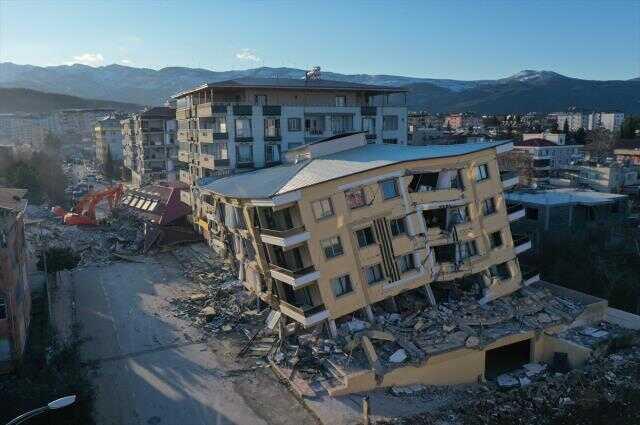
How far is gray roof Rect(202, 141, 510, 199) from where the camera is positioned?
24609 millimetres

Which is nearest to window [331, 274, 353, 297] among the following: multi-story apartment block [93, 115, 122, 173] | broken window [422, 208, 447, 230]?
broken window [422, 208, 447, 230]

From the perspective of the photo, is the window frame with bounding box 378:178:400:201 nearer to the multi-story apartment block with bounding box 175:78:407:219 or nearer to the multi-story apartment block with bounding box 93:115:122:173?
the multi-story apartment block with bounding box 175:78:407:219

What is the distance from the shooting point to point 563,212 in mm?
42656

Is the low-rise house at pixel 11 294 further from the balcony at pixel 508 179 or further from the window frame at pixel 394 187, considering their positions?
the balcony at pixel 508 179

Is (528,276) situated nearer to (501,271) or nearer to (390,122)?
(501,271)

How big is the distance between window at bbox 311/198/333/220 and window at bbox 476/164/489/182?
29.4 feet

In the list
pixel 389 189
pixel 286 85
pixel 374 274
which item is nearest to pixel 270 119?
pixel 286 85

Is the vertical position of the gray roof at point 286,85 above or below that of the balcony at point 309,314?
above

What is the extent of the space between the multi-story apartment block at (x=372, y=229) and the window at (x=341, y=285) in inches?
1.9

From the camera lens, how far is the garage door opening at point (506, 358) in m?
25.9

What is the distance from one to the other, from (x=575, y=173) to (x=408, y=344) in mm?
52372

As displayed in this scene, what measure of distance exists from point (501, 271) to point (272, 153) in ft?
71.4

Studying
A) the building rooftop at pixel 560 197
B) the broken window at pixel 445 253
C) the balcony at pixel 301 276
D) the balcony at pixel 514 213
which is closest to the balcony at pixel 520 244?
the balcony at pixel 514 213

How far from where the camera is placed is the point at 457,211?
27188 mm
